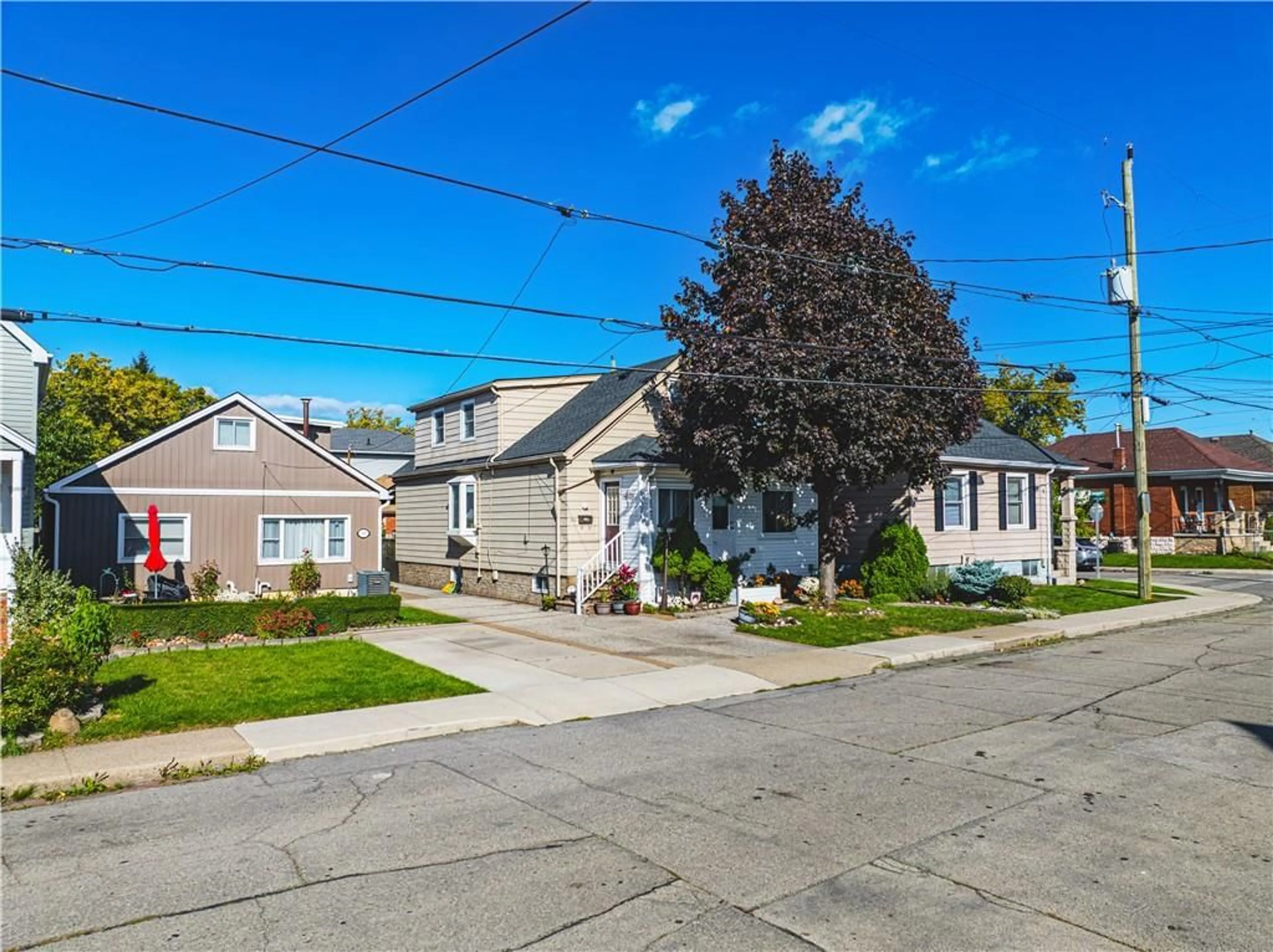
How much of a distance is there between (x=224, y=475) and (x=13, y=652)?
1471cm

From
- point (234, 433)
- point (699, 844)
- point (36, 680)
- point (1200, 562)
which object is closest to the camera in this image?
point (699, 844)

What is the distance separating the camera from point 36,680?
9000 mm

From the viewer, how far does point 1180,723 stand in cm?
969

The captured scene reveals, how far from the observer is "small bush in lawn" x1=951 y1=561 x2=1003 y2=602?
22.3 m

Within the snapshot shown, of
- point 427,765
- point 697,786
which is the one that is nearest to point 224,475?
point 427,765

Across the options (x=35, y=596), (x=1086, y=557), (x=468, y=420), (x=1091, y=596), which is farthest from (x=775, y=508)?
(x=1086, y=557)

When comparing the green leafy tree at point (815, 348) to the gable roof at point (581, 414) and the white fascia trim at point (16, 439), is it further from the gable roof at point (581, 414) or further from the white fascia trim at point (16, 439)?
the white fascia trim at point (16, 439)

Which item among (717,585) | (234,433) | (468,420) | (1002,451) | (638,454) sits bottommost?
(717,585)

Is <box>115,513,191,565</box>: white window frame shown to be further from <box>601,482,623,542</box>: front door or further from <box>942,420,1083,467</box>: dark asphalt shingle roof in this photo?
<box>942,420,1083,467</box>: dark asphalt shingle roof

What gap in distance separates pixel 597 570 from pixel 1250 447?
4757cm

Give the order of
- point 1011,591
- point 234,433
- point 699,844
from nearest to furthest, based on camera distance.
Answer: point 699,844 → point 1011,591 → point 234,433

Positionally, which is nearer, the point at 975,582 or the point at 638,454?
the point at 638,454

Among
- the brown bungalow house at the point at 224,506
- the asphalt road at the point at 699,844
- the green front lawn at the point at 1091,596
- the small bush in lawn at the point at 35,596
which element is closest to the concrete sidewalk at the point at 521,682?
the asphalt road at the point at 699,844

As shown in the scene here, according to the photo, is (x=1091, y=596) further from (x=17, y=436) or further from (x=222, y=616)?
(x=17, y=436)
